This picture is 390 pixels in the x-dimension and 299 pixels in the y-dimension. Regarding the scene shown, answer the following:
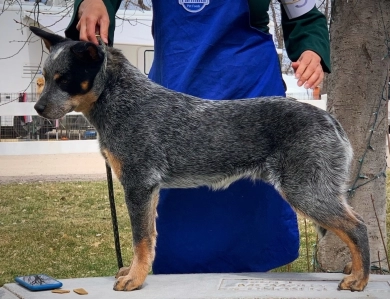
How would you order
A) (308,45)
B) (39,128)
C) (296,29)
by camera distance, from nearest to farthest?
(308,45) → (296,29) → (39,128)

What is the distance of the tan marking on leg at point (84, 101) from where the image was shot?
279cm

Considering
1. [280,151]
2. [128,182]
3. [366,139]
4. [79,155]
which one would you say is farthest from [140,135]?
[79,155]

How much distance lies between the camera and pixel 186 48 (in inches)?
131

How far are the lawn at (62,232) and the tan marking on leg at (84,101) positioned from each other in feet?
9.34

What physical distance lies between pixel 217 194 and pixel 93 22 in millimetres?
1088

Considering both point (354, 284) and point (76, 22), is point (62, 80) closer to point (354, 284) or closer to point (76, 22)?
point (76, 22)

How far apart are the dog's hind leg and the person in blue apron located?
0.57m

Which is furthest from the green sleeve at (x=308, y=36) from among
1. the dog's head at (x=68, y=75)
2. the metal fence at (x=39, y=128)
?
the metal fence at (x=39, y=128)

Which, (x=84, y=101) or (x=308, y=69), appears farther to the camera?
(x=308, y=69)

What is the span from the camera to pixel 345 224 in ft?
9.15

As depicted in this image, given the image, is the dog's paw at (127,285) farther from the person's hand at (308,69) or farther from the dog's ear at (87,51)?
the person's hand at (308,69)

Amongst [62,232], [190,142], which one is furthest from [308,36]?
[62,232]

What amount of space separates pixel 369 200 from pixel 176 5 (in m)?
2.54

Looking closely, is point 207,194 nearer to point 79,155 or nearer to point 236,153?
point 236,153
